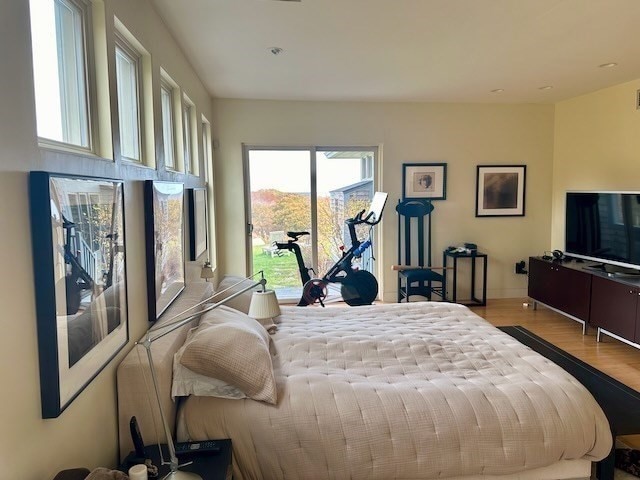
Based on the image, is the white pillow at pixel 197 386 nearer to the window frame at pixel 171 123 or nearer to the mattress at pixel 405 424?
the mattress at pixel 405 424

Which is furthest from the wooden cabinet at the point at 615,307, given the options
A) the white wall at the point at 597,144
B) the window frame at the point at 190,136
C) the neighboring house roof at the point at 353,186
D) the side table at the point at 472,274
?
the window frame at the point at 190,136

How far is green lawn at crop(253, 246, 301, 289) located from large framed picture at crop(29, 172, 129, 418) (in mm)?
3922

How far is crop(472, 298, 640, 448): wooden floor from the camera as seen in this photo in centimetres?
353

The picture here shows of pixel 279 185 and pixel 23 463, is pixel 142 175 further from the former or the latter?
pixel 279 185

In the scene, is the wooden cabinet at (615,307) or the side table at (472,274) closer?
the wooden cabinet at (615,307)

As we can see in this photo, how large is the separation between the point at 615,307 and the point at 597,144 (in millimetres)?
2027

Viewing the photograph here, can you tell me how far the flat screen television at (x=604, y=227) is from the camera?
4070 mm

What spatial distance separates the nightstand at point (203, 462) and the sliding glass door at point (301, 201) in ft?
13.0

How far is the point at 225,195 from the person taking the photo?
543 cm

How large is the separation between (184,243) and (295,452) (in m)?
1.81

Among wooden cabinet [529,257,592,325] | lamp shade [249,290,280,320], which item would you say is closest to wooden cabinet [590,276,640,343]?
wooden cabinet [529,257,592,325]

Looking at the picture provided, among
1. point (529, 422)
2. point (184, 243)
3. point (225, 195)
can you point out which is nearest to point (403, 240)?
point (225, 195)

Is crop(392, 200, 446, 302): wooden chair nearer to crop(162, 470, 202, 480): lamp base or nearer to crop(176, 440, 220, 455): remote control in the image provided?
crop(176, 440, 220, 455): remote control

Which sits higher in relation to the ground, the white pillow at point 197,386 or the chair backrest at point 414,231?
the chair backrest at point 414,231
